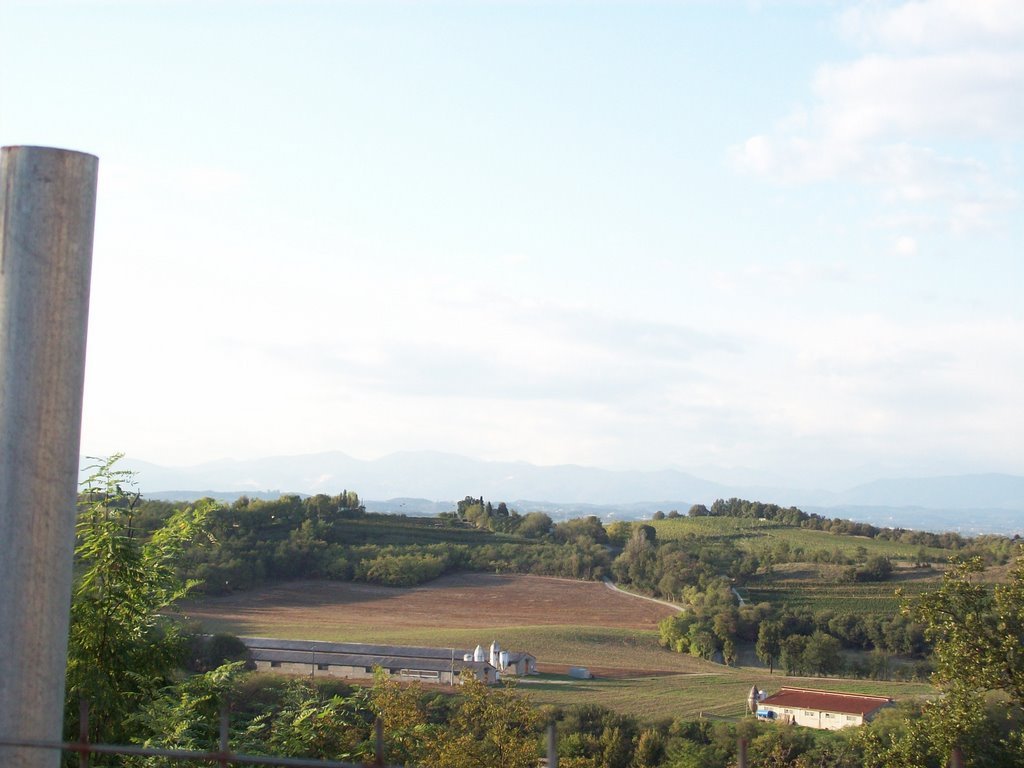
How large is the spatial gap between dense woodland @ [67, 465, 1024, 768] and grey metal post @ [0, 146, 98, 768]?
3899mm

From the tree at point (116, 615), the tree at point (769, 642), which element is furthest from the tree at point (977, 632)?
the tree at point (769, 642)

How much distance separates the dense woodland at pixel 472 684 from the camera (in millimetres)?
6973

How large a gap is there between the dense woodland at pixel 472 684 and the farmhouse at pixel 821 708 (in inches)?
57.3

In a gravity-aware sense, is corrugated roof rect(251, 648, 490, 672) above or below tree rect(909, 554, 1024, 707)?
below

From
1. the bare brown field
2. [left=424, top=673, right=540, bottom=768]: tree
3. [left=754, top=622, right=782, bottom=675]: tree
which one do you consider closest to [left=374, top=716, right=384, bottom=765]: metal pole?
[left=424, top=673, right=540, bottom=768]: tree

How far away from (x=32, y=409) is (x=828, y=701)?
2147cm

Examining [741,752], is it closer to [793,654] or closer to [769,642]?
[793,654]

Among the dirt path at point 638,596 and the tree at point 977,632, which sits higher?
the tree at point 977,632

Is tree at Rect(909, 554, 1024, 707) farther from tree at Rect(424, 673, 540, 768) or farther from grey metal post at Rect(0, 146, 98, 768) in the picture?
grey metal post at Rect(0, 146, 98, 768)

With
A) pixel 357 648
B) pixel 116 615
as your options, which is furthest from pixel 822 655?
pixel 116 615

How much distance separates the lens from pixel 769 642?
104 ft

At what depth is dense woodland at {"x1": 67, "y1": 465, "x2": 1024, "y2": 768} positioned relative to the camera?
697 cm

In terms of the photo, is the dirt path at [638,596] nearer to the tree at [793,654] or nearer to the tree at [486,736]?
the tree at [793,654]

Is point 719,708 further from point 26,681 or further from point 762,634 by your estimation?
point 26,681
